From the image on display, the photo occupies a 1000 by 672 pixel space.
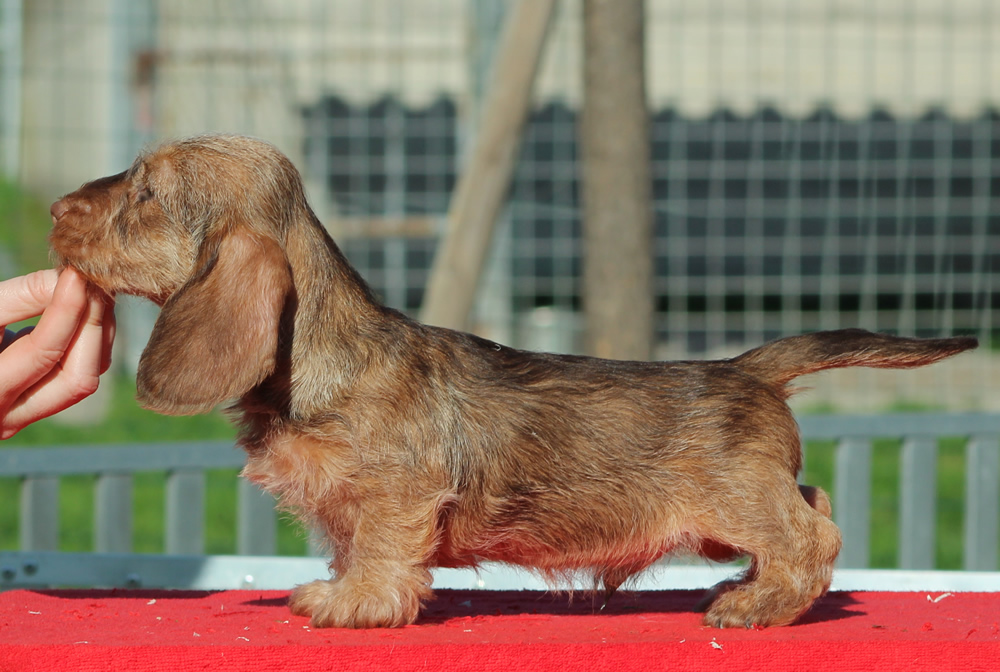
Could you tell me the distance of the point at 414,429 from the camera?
7.86ft

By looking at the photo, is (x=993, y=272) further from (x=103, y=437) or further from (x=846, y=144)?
(x=103, y=437)

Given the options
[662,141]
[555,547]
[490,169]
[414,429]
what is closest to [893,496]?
[662,141]

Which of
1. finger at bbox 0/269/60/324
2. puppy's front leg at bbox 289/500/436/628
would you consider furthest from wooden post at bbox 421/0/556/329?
puppy's front leg at bbox 289/500/436/628

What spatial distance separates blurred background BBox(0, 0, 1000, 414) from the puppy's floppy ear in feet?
18.0

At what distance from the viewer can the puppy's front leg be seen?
2.34 m

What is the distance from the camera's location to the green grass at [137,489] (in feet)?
21.5

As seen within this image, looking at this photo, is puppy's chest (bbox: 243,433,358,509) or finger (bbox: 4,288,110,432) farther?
finger (bbox: 4,288,110,432)

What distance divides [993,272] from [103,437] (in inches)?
253

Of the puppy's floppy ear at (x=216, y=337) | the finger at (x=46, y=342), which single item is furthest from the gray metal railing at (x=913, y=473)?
the finger at (x=46, y=342)

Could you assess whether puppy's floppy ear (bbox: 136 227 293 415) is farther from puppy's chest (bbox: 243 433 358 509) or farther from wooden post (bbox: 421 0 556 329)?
wooden post (bbox: 421 0 556 329)

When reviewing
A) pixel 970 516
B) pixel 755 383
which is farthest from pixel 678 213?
pixel 755 383

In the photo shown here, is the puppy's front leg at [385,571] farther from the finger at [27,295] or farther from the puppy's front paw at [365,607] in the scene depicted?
the finger at [27,295]

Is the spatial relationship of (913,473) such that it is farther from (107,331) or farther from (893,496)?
(107,331)

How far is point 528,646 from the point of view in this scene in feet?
7.14
